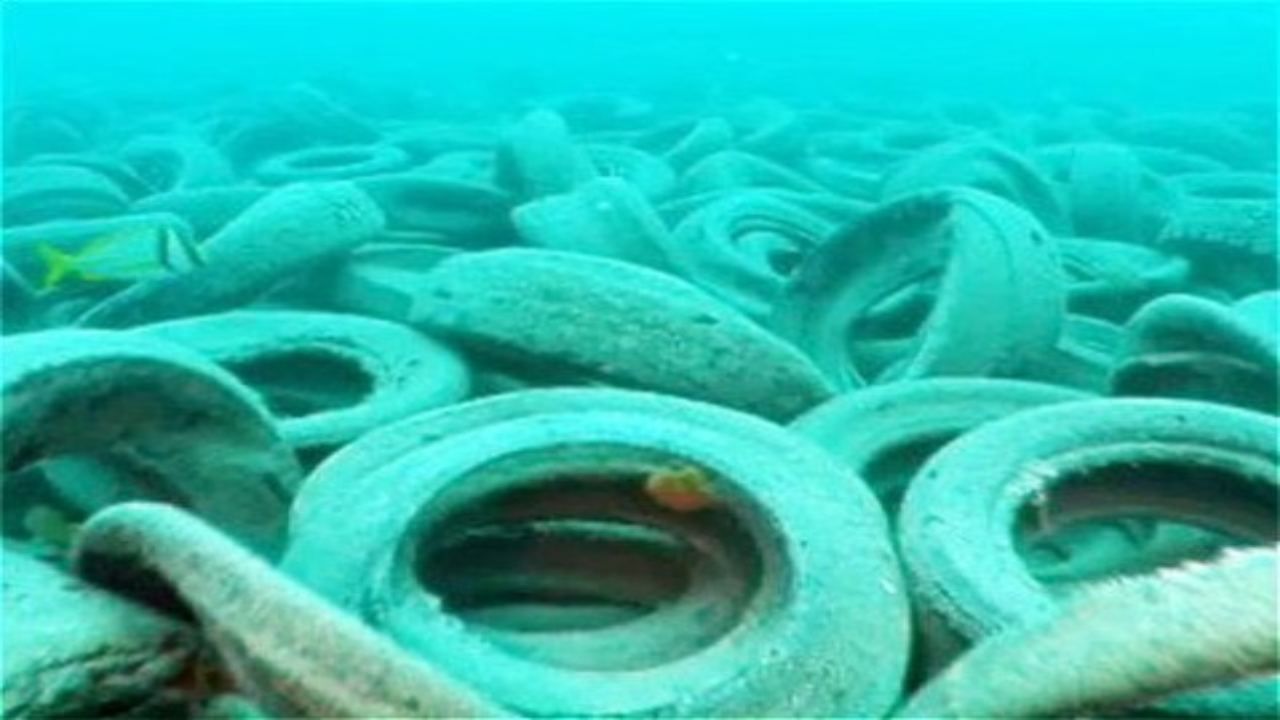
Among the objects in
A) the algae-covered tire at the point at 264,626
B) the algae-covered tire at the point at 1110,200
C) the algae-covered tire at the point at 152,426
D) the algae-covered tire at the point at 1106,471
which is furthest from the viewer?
the algae-covered tire at the point at 1110,200

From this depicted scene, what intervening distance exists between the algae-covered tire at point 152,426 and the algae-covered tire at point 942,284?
2348 mm

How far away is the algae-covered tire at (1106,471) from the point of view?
345cm

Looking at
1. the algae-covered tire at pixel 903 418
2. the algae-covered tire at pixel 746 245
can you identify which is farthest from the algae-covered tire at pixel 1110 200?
the algae-covered tire at pixel 903 418

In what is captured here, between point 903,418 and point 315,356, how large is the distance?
229cm

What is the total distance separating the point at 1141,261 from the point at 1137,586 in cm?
582

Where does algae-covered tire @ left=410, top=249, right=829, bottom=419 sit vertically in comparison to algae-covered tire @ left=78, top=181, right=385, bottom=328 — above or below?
below

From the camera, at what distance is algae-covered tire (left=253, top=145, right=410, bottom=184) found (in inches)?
346

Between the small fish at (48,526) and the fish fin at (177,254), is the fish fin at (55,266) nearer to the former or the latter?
the fish fin at (177,254)

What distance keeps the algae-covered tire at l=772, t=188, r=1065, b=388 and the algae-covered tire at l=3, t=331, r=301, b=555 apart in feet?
7.70

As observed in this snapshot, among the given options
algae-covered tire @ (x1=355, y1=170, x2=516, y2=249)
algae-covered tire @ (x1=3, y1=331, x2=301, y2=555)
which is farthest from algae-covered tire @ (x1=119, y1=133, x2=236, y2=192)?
algae-covered tire @ (x1=3, y1=331, x2=301, y2=555)

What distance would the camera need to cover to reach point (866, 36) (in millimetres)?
40906

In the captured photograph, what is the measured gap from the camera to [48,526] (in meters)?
4.09

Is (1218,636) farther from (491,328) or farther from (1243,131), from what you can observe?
(1243,131)

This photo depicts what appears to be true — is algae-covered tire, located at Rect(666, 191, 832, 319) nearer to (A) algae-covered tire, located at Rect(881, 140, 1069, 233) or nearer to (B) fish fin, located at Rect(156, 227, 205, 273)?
(A) algae-covered tire, located at Rect(881, 140, 1069, 233)
